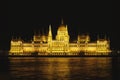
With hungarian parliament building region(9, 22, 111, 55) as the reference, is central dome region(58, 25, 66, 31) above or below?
above

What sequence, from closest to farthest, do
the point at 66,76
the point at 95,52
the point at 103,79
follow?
the point at 103,79 < the point at 66,76 < the point at 95,52

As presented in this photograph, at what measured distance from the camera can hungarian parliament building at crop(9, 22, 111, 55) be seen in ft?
520

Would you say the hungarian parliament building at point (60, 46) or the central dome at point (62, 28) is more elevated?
the central dome at point (62, 28)

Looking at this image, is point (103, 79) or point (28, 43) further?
point (28, 43)

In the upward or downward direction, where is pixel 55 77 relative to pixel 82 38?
downward

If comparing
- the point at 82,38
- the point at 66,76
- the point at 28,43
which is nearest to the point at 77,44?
the point at 82,38

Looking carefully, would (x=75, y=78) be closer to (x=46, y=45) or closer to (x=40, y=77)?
(x=40, y=77)

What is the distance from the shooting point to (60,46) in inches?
6289

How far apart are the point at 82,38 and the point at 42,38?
13156mm

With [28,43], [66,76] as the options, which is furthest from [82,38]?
[66,76]

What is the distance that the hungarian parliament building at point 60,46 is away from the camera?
15850cm

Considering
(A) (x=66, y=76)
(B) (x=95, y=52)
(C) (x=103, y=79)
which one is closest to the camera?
(C) (x=103, y=79)

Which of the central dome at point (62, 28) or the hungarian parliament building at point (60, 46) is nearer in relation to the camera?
A: the hungarian parliament building at point (60, 46)

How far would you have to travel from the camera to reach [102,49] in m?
159
